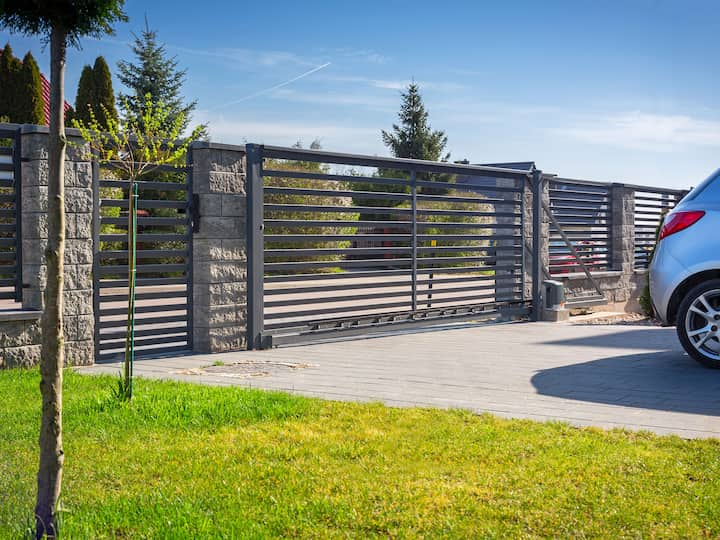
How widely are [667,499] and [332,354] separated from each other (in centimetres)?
594

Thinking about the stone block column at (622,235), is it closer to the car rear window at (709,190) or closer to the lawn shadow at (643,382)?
the lawn shadow at (643,382)

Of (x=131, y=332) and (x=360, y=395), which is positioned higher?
(x=131, y=332)

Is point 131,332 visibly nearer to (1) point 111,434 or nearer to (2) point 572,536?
(1) point 111,434

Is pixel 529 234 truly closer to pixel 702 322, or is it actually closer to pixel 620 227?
pixel 620 227

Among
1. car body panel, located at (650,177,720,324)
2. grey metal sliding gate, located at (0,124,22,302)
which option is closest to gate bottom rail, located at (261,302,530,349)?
grey metal sliding gate, located at (0,124,22,302)

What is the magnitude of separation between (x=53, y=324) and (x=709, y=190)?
20.9 feet

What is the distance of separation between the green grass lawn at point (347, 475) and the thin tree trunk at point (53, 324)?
0.21 meters

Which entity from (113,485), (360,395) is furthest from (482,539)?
(360,395)

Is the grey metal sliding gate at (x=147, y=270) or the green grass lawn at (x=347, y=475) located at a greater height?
the grey metal sliding gate at (x=147, y=270)

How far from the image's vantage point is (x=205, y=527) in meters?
3.68

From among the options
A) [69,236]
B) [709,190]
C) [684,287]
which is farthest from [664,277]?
[69,236]

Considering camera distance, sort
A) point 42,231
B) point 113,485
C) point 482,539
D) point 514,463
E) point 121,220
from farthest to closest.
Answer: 1. point 121,220
2. point 42,231
3. point 514,463
4. point 113,485
5. point 482,539

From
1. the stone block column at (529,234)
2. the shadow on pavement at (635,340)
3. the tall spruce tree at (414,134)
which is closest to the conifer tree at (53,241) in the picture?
the shadow on pavement at (635,340)

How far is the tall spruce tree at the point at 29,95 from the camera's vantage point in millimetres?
30594
